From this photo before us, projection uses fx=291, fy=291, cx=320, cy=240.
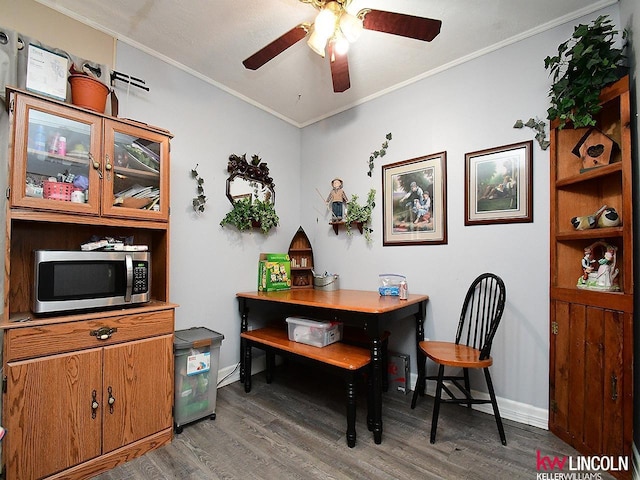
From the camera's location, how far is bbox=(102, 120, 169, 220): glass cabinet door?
1.74 meters

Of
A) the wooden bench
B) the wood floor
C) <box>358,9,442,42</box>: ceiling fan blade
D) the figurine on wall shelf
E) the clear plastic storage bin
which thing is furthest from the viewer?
the figurine on wall shelf

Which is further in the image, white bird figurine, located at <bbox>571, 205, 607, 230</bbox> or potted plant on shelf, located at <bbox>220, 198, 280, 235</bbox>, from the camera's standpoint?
potted plant on shelf, located at <bbox>220, 198, 280, 235</bbox>

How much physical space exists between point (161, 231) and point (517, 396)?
2795mm

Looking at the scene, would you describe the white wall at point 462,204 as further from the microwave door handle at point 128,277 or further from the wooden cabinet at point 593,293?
the microwave door handle at point 128,277

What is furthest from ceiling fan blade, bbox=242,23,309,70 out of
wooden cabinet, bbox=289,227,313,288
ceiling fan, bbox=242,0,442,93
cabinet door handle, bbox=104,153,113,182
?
wooden cabinet, bbox=289,227,313,288

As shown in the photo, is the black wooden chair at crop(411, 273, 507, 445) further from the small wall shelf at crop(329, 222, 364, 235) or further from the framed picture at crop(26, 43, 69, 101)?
the framed picture at crop(26, 43, 69, 101)

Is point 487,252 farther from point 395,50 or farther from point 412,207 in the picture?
point 395,50

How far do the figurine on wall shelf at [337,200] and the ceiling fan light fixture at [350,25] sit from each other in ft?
5.11

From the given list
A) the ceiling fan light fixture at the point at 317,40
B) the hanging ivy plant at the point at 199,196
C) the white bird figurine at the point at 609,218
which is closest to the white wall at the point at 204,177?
the hanging ivy plant at the point at 199,196

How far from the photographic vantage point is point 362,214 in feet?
9.46

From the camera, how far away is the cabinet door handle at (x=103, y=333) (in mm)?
1594

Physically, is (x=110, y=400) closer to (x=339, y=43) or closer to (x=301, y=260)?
(x=301, y=260)

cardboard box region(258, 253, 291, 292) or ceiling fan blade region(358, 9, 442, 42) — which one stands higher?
ceiling fan blade region(358, 9, 442, 42)

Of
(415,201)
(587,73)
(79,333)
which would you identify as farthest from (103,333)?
(587,73)
